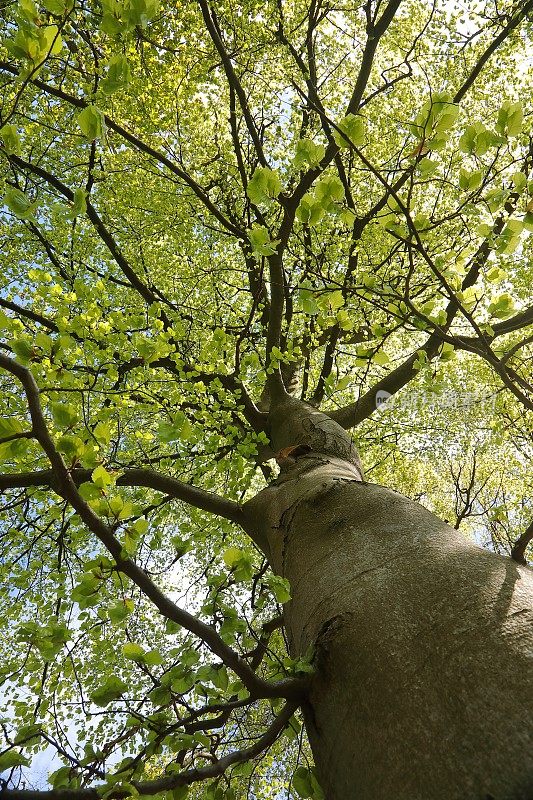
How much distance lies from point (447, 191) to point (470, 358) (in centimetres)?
323

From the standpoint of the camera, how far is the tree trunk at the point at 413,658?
1.00 meters

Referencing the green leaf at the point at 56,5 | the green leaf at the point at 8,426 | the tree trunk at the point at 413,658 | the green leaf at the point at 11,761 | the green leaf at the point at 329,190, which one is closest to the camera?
the tree trunk at the point at 413,658

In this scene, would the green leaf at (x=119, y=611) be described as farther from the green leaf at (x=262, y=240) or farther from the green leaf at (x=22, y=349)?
the green leaf at (x=262, y=240)

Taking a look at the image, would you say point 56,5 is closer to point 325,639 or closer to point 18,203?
point 18,203

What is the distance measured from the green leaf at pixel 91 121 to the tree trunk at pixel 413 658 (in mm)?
1811

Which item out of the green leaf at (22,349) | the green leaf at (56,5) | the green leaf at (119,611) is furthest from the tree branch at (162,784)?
the green leaf at (56,5)

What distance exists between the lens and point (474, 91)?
24.8 feet

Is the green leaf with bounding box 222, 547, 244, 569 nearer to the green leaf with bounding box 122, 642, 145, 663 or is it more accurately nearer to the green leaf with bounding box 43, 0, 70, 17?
the green leaf with bounding box 122, 642, 145, 663

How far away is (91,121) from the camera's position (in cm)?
154

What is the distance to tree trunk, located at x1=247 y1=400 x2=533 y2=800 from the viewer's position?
1.00 meters

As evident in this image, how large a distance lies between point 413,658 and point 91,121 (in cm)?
189

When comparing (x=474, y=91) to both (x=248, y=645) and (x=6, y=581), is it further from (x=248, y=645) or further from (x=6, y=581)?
(x=6, y=581)

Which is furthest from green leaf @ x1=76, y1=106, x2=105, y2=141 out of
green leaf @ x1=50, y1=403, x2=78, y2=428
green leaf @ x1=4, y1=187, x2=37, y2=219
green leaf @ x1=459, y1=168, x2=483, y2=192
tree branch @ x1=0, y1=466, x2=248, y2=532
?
tree branch @ x1=0, y1=466, x2=248, y2=532

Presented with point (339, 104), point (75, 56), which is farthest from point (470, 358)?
point (75, 56)
